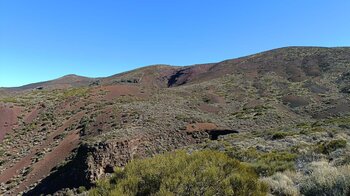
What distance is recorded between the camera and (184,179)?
830 cm

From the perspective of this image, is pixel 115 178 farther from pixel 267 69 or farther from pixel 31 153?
pixel 267 69

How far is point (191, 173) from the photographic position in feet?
28.2

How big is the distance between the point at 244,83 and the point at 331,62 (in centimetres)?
2030

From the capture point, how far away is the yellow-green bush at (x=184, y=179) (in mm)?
8172

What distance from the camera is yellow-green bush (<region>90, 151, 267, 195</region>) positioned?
26.8ft

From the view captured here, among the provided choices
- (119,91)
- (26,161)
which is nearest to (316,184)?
(26,161)

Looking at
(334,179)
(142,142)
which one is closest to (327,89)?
(142,142)

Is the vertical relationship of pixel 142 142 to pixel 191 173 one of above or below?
below

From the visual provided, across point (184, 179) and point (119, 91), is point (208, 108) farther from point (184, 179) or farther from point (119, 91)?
point (184, 179)

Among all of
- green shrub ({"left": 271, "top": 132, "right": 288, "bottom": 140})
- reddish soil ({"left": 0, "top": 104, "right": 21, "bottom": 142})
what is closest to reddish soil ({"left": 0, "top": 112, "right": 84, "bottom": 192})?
reddish soil ({"left": 0, "top": 104, "right": 21, "bottom": 142})

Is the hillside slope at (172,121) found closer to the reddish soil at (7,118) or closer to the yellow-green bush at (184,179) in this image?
the reddish soil at (7,118)

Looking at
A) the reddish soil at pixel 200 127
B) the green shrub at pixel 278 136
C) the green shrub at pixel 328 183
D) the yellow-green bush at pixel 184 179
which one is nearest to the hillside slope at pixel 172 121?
the green shrub at pixel 278 136

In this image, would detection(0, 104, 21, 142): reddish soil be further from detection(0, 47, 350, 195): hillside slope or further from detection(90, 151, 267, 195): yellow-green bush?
detection(90, 151, 267, 195): yellow-green bush

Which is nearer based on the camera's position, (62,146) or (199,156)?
(199,156)
